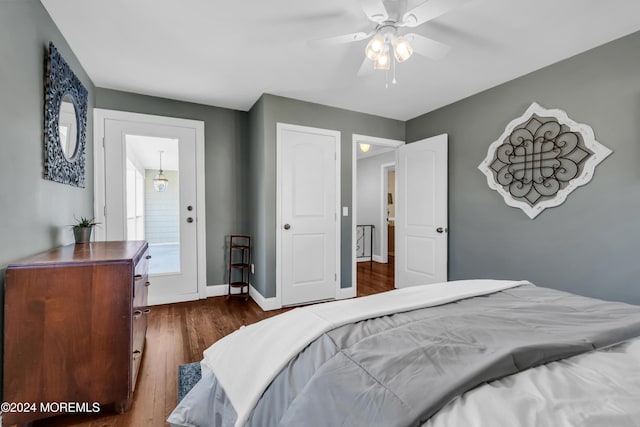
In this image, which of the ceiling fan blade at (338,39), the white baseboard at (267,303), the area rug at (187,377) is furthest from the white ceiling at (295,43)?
the area rug at (187,377)

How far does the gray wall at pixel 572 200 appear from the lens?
85.9 inches

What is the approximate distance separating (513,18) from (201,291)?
3.80 m

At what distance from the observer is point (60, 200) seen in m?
2.12

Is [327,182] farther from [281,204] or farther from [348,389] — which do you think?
[348,389]

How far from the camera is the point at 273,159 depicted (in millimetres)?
3262

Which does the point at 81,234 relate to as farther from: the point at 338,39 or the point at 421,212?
the point at 421,212

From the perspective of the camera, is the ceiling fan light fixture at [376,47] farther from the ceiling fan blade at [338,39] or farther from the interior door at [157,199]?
the interior door at [157,199]

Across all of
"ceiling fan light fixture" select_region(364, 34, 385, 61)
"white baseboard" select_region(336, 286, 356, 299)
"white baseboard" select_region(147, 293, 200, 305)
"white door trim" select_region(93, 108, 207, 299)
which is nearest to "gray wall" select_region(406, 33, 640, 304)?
"white baseboard" select_region(336, 286, 356, 299)

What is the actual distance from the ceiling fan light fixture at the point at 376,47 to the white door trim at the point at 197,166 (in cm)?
236

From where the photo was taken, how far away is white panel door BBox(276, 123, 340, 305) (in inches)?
131

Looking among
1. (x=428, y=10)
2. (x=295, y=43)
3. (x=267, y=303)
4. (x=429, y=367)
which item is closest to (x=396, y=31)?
(x=428, y=10)

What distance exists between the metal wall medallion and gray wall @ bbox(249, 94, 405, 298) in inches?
60.2

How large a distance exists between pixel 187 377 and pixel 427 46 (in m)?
2.60

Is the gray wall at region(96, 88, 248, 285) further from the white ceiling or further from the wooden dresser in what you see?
the wooden dresser
